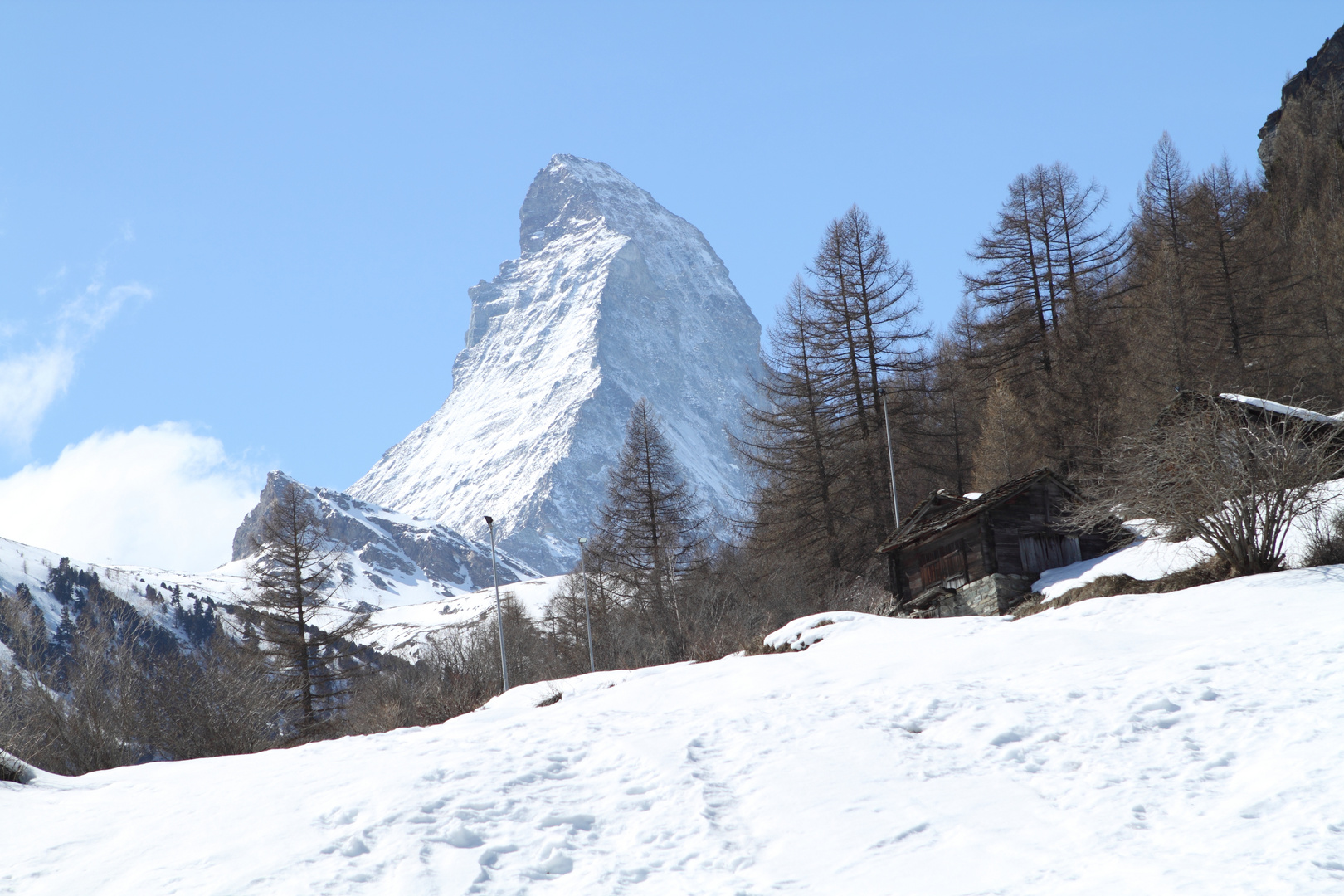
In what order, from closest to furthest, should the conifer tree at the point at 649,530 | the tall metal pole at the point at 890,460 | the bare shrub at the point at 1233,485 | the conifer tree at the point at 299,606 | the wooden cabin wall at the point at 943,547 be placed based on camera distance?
the bare shrub at the point at 1233,485 → the wooden cabin wall at the point at 943,547 → the conifer tree at the point at 299,606 → the tall metal pole at the point at 890,460 → the conifer tree at the point at 649,530

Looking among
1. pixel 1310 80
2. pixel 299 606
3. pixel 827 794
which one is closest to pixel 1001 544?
pixel 827 794

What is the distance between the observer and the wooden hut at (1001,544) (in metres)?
26.4

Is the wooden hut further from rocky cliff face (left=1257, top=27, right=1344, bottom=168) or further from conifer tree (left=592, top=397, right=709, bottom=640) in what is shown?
rocky cliff face (left=1257, top=27, right=1344, bottom=168)

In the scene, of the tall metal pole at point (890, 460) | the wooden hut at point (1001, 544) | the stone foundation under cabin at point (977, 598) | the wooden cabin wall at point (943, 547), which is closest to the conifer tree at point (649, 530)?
the tall metal pole at point (890, 460)

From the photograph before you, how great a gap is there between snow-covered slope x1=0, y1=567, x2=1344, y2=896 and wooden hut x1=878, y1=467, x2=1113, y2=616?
1244 cm

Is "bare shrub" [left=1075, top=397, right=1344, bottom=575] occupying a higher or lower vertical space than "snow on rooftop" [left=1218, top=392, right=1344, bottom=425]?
lower

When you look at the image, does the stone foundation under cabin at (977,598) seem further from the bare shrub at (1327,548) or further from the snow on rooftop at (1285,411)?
the bare shrub at (1327,548)

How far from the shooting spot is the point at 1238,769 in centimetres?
860

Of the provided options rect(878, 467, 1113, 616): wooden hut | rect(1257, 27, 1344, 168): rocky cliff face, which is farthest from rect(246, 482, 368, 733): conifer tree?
rect(1257, 27, 1344, 168): rocky cliff face

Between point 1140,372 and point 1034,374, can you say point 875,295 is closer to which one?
→ point 1034,374

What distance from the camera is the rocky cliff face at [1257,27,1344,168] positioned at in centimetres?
6284

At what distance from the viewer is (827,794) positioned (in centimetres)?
933

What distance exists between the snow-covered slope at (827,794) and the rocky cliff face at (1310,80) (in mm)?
62922

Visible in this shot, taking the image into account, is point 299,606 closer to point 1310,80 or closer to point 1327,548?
point 1327,548
